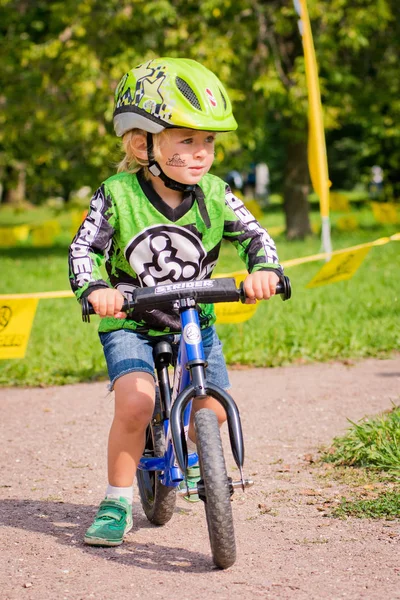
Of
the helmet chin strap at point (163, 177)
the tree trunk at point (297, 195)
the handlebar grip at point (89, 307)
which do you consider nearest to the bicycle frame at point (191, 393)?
the handlebar grip at point (89, 307)

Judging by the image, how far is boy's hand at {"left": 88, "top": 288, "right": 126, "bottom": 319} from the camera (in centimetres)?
322

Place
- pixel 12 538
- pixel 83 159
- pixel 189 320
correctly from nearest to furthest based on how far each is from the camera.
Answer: pixel 189 320, pixel 12 538, pixel 83 159

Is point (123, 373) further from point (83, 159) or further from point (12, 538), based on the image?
point (83, 159)

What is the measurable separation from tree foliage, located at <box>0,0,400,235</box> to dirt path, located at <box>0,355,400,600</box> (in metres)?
9.67

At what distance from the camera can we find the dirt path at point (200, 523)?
128 inches

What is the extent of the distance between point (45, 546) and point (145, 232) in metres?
1.24

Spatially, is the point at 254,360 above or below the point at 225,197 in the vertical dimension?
below

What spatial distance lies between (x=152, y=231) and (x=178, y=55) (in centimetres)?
1271

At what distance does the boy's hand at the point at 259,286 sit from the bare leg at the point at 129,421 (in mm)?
517

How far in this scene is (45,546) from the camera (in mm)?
3727

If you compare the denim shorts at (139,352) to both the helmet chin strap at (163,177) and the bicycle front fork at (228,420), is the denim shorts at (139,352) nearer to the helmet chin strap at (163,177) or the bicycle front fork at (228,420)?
the bicycle front fork at (228,420)

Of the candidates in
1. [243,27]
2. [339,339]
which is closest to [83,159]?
[243,27]

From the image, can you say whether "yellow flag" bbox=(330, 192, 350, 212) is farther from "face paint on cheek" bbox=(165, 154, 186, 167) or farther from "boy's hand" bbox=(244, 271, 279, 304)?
"boy's hand" bbox=(244, 271, 279, 304)

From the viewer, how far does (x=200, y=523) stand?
159 inches
